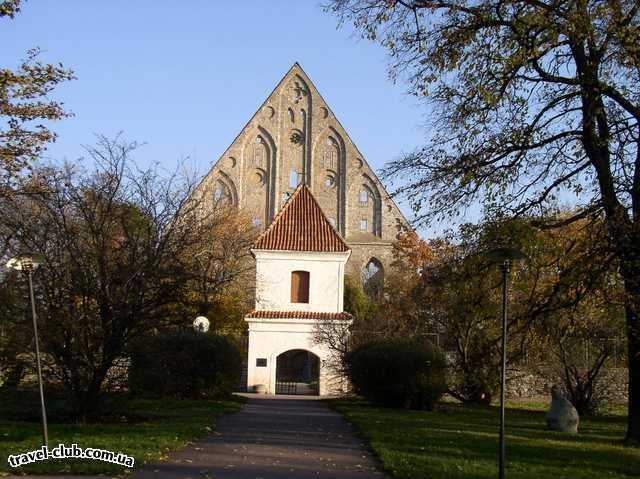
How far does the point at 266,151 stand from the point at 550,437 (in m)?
45.4

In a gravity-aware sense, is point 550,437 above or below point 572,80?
below

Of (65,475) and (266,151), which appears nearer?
(65,475)

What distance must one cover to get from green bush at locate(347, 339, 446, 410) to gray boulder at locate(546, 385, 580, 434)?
5330mm

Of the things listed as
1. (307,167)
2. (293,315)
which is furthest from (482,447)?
(307,167)

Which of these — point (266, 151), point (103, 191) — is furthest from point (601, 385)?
point (266, 151)

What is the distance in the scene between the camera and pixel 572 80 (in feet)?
53.6

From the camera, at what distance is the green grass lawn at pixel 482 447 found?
1135 cm

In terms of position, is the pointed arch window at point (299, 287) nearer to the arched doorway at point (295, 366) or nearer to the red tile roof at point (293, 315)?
the red tile roof at point (293, 315)

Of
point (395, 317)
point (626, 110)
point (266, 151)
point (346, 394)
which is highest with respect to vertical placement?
point (266, 151)

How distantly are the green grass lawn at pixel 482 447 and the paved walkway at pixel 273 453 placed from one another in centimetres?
45

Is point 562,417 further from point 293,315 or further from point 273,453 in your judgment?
point 293,315

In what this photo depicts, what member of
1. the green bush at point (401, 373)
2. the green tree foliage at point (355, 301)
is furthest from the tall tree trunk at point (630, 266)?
the green tree foliage at point (355, 301)

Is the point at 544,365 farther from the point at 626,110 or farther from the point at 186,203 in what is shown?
the point at 186,203

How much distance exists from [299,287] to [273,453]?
21837mm
